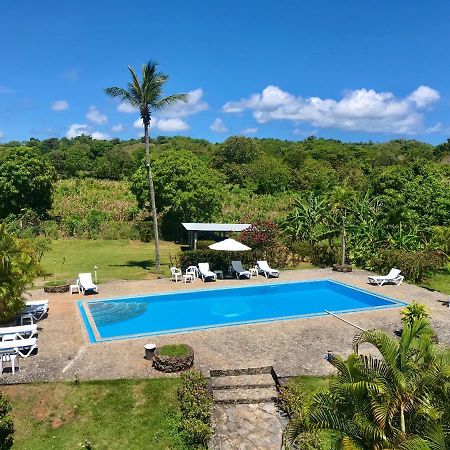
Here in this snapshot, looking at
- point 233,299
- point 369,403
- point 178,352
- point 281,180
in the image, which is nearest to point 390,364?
point 369,403

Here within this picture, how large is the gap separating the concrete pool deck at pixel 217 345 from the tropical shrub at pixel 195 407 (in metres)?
1.05

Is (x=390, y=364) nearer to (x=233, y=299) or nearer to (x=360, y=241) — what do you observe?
(x=233, y=299)

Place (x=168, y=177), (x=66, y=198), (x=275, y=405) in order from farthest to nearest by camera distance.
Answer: (x=66, y=198)
(x=168, y=177)
(x=275, y=405)

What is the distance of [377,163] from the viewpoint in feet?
236

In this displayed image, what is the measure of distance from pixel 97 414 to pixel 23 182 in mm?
30949

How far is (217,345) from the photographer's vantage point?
41.8 feet

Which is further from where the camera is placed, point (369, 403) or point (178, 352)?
point (178, 352)

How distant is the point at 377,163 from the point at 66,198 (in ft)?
162

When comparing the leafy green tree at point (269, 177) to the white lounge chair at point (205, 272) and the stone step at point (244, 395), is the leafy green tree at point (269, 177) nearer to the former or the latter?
the white lounge chair at point (205, 272)

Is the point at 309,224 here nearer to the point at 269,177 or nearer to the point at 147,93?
the point at 147,93

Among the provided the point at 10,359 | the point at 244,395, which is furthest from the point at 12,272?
the point at 244,395

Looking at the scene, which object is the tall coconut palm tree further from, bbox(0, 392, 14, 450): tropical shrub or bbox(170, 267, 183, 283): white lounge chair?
bbox(0, 392, 14, 450): tropical shrub

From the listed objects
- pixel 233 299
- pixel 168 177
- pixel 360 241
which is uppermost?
pixel 168 177

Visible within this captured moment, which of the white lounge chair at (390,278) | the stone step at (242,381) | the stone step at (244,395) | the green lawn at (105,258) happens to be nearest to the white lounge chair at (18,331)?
the stone step at (242,381)
